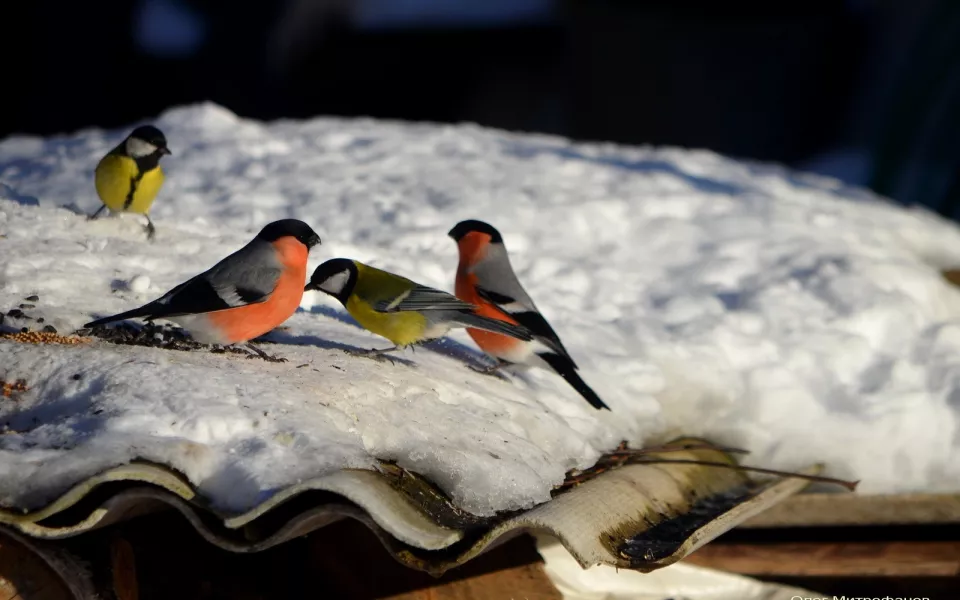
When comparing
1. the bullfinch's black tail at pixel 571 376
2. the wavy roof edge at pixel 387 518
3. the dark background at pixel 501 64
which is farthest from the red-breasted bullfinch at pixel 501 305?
the dark background at pixel 501 64

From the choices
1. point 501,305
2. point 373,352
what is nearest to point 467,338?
point 501,305

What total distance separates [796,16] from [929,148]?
3.00 meters

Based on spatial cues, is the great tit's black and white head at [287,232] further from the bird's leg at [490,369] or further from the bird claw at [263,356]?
the bird's leg at [490,369]

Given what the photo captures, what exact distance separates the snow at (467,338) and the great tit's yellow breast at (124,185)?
0.10 metres

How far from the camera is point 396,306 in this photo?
3.47 metres

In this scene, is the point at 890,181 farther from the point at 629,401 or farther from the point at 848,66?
the point at 629,401

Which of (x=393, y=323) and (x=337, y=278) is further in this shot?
(x=337, y=278)

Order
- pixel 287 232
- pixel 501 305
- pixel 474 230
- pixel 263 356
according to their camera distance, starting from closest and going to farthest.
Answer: pixel 263 356
pixel 287 232
pixel 501 305
pixel 474 230

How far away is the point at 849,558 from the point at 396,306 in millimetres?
1839

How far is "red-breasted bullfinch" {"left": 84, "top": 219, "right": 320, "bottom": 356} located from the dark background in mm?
10452

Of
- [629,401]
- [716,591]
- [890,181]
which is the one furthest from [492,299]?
[890,181]

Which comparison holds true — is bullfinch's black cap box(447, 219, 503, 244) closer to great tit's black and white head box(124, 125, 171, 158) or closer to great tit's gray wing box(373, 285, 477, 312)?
great tit's gray wing box(373, 285, 477, 312)

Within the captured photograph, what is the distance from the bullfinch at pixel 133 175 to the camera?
402cm

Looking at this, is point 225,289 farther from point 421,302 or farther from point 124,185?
point 124,185
